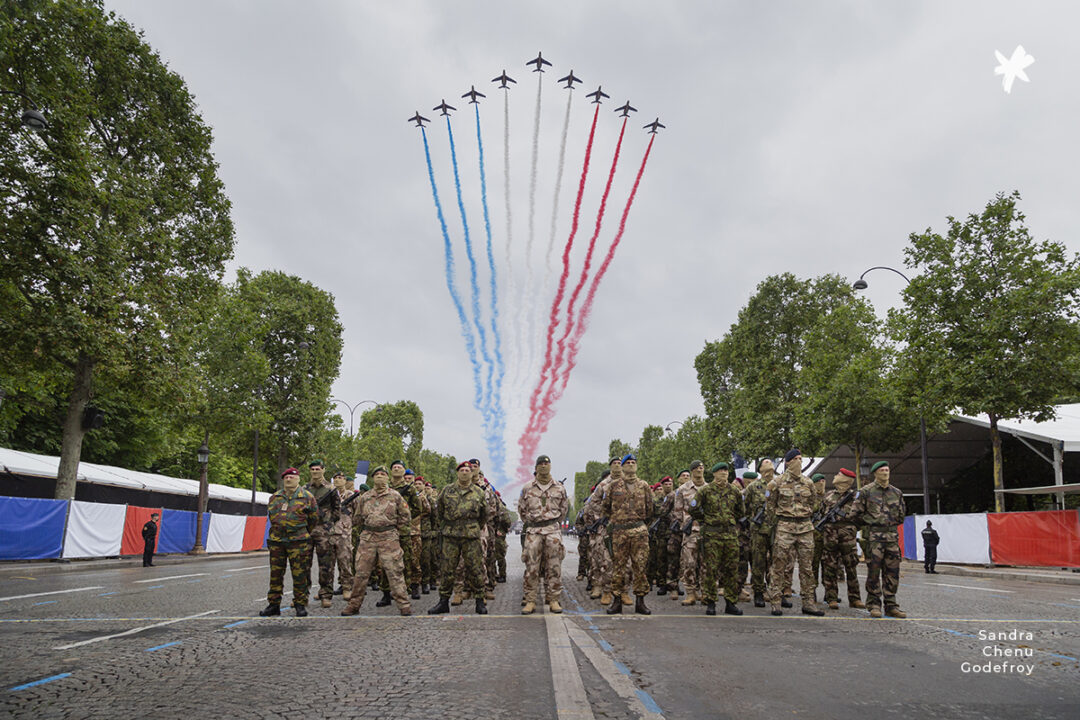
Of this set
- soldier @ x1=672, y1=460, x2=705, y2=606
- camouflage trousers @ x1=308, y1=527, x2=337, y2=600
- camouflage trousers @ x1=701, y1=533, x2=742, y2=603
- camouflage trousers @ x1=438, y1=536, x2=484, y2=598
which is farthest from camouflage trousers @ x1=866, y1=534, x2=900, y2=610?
camouflage trousers @ x1=308, y1=527, x2=337, y2=600

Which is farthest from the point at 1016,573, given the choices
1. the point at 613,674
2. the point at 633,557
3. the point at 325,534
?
the point at 613,674

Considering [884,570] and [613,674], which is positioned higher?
[884,570]

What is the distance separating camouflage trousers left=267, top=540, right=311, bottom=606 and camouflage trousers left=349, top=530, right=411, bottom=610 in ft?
2.07

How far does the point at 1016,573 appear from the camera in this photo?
18125mm

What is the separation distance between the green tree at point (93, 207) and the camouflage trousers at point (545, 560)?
14.0 metres

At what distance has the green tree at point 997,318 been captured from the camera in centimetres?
1966

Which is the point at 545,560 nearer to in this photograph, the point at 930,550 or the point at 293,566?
the point at 293,566

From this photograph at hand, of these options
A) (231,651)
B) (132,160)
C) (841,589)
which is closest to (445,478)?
(132,160)

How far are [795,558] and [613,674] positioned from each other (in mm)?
5134

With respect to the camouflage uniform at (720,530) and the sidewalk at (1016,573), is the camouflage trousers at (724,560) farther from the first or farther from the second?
the sidewalk at (1016,573)

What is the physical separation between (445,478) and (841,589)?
8458cm

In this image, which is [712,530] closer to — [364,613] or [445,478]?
[364,613]

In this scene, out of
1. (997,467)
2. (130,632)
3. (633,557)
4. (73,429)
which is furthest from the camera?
(997,467)

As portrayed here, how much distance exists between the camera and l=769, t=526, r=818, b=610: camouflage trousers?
8.94 m
